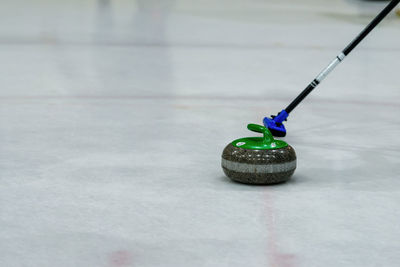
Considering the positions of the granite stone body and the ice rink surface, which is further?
the granite stone body

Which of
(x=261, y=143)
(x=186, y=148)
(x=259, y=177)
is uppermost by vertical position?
(x=261, y=143)

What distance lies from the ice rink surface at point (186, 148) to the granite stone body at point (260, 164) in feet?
0.16

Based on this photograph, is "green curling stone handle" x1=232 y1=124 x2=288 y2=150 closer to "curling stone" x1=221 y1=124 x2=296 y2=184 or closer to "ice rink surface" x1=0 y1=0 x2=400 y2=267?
"curling stone" x1=221 y1=124 x2=296 y2=184

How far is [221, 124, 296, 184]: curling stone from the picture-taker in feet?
11.7

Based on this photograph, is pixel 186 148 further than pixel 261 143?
Yes

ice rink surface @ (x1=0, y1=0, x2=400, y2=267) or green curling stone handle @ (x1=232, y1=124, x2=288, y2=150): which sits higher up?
green curling stone handle @ (x1=232, y1=124, x2=288, y2=150)

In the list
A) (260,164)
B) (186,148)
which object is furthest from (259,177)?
(186,148)

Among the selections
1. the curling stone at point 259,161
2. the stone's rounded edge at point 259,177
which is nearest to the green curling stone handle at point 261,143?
the curling stone at point 259,161

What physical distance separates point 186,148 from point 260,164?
32.9 inches

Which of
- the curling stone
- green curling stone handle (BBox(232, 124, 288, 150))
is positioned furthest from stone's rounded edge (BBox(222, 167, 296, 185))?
green curling stone handle (BBox(232, 124, 288, 150))

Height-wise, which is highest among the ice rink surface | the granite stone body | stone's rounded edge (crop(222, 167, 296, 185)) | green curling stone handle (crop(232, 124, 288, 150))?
green curling stone handle (crop(232, 124, 288, 150))

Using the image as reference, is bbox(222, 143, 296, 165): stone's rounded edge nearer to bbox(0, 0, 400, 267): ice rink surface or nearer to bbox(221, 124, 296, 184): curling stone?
bbox(221, 124, 296, 184): curling stone

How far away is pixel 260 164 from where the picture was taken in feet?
11.6

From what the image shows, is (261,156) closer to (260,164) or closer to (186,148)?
(260,164)
